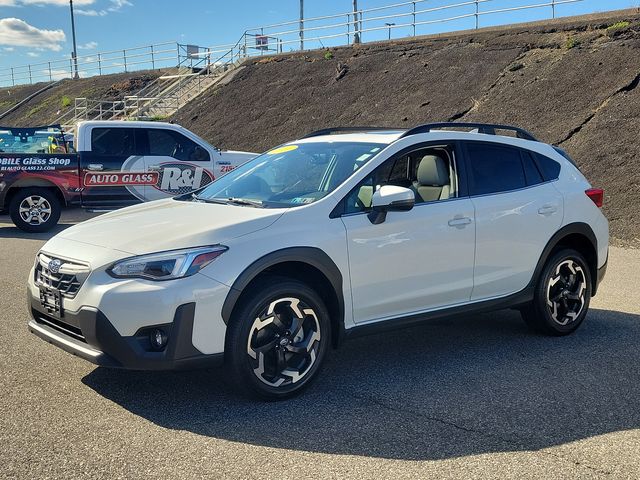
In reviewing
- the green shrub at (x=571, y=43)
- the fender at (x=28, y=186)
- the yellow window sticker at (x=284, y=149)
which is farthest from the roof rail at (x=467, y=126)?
the green shrub at (x=571, y=43)

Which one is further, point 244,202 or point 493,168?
point 493,168

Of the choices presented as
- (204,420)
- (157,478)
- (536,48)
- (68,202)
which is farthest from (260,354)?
(536,48)

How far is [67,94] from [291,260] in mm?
43679

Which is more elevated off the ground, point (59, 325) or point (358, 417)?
point (59, 325)

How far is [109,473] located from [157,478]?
0.25 meters

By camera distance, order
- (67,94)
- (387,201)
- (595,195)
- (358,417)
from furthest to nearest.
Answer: (67,94) → (595,195) → (387,201) → (358,417)

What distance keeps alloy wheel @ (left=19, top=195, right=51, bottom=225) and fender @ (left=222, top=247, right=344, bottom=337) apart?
9.10 meters

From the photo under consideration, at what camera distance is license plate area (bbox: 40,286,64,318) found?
428 centimetres

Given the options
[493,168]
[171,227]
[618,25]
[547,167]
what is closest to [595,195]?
[547,167]

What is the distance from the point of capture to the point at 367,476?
341 centimetres

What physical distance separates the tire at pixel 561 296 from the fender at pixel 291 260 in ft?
7.02

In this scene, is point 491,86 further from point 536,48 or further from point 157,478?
point 157,478

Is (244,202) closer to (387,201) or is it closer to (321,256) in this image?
(321,256)

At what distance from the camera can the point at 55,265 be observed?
4.38m
